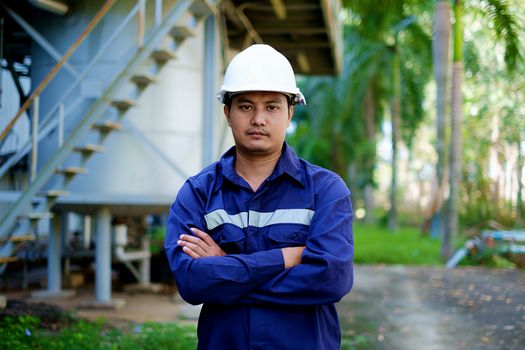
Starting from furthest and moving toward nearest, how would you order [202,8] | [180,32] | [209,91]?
[209,91] < [202,8] < [180,32]

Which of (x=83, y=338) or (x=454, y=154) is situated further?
(x=454, y=154)

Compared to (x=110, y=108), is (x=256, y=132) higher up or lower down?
lower down

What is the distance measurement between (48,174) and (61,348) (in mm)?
2522

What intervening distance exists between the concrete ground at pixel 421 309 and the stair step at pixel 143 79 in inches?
115

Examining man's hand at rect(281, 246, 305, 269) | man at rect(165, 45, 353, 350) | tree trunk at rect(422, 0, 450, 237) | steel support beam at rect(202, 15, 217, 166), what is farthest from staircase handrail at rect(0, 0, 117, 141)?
tree trunk at rect(422, 0, 450, 237)

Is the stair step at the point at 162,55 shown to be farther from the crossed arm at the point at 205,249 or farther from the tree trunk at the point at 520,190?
the tree trunk at the point at 520,190

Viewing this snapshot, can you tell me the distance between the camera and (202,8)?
331 inches

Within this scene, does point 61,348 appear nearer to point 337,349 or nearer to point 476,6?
point 337,349

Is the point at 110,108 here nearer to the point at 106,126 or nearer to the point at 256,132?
the point at 106,126

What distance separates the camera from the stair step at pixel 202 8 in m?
8.20

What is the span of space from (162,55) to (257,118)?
541 cm

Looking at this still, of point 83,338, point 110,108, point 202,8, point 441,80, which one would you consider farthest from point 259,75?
point 441,80

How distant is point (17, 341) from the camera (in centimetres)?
480

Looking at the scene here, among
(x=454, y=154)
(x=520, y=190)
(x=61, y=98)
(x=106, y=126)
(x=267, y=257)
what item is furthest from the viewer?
(x=520, y=190)
